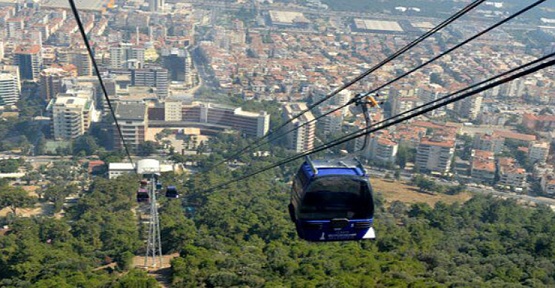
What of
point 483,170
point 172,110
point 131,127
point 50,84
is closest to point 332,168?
point 483,170

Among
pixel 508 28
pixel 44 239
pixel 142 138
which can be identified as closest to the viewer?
Answer: pixel 44 239

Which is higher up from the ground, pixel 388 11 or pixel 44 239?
pixel 388 11

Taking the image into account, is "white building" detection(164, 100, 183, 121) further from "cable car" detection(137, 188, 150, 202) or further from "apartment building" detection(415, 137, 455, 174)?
"cable car" detection(137, 188, 150, 202)

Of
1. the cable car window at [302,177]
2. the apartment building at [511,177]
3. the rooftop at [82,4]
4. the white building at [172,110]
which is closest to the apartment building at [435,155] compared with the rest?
the apartment building at [511,177]

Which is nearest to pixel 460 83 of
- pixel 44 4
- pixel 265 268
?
pixel 265 268

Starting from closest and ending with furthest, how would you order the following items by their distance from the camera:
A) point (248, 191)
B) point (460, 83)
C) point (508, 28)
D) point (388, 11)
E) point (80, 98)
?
point (248, 191) → point (80, 98) → point (460, 83) → point (508, 28) → point (388, 11)

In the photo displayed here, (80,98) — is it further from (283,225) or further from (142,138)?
(283,225)

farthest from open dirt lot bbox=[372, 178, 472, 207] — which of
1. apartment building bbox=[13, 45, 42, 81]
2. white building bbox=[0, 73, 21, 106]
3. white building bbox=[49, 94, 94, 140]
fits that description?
apartment building bbox=[13, 45, 42, 81]

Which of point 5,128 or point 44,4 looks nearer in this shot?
point 5,128
